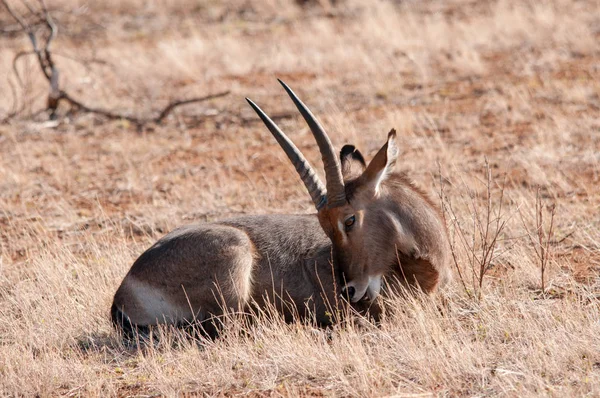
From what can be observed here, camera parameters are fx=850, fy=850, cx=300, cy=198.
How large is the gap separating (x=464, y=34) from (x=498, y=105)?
18.6ft

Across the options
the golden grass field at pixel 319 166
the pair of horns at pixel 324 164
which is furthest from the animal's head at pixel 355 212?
the golden grass field at pixel 319 166

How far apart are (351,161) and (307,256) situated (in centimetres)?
91

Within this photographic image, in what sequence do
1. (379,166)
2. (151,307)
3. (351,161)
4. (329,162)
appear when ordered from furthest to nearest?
1. (351,161)
2. (151,307)
3. (379,166)
4. (329,162)

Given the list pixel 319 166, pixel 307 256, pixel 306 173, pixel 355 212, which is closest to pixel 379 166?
pixel 355 212

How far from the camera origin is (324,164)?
6473 millimetres

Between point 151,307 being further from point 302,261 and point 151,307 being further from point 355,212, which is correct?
point 355,212

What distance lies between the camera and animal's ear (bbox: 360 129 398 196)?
6.46 metres

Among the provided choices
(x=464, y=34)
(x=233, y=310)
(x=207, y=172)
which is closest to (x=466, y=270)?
(x=233, y=310)

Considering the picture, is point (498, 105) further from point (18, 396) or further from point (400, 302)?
point (18, 396)

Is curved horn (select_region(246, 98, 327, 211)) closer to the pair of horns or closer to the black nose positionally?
the pair of horns

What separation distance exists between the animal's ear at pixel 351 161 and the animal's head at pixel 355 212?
444 mm

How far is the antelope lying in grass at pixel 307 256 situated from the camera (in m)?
6.55

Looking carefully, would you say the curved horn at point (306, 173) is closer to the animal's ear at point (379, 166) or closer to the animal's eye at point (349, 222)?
the animal's eye at point (349, 222)

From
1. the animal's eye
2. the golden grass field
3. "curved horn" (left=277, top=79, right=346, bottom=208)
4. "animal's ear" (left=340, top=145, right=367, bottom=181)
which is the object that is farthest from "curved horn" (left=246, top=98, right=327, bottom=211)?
the golden grass field
